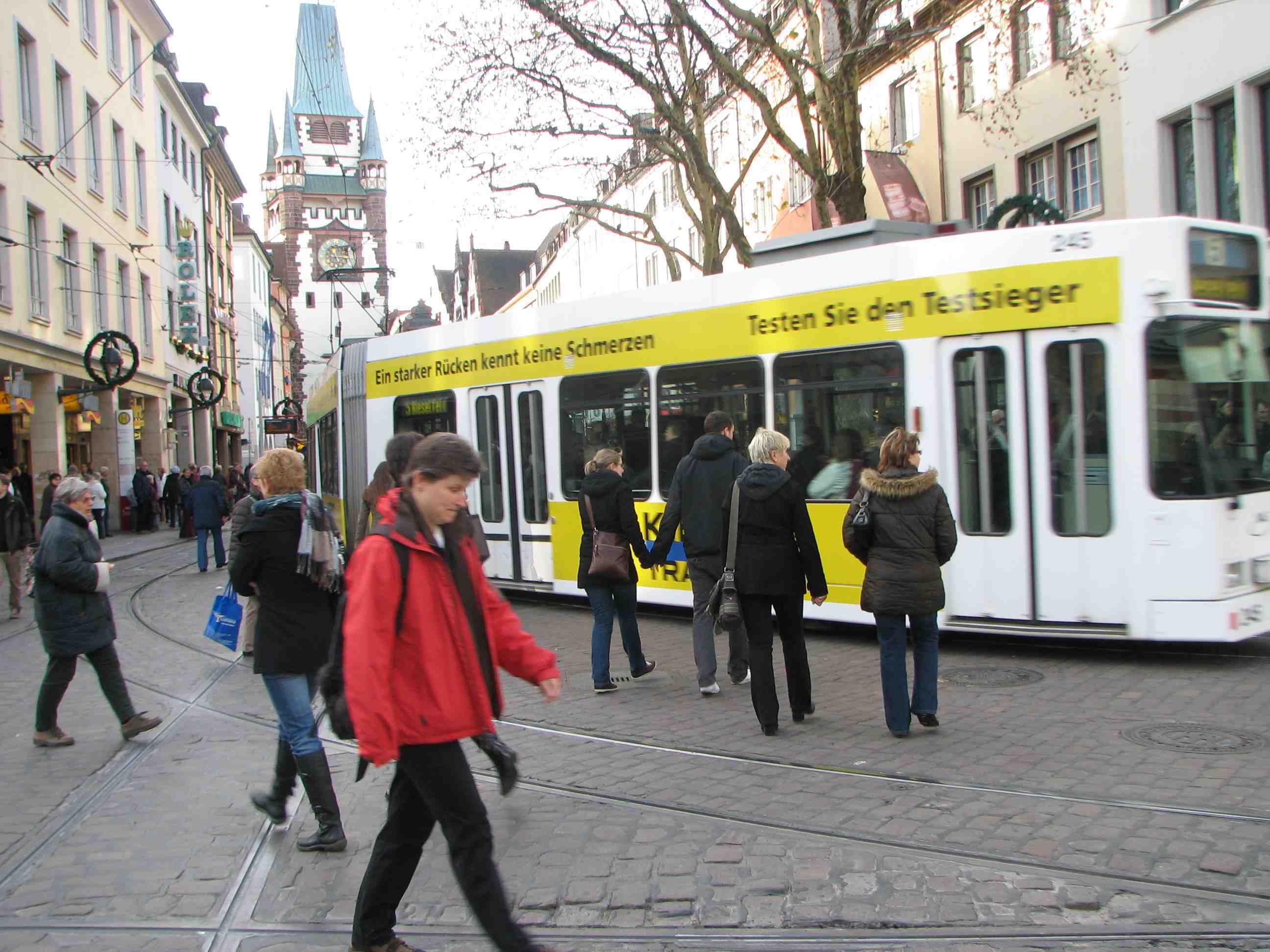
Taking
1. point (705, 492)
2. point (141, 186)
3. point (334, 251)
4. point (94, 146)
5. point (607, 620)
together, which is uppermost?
point (334, 251)

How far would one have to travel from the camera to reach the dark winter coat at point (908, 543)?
21.4 ft

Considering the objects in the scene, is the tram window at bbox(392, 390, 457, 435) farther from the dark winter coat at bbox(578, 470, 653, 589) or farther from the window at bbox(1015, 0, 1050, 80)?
the window at bbox(1015, 0, 1050, 80)

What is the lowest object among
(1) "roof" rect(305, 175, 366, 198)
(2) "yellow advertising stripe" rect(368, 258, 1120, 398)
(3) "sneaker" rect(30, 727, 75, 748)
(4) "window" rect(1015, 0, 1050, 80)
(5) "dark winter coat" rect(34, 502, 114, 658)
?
(3) "sneaker" rect(30, 727, 75, 748)

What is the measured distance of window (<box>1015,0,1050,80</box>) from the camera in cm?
2022

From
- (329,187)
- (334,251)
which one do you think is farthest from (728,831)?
(329,187)

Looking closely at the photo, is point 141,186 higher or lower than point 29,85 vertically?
higher

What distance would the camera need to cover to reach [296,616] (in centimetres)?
512

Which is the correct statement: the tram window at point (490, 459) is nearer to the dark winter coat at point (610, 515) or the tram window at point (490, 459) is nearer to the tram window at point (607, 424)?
the tram window at point (607, 424)

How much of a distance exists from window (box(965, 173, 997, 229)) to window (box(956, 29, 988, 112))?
1.38 metres

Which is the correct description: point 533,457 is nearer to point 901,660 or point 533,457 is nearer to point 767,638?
point 767,638

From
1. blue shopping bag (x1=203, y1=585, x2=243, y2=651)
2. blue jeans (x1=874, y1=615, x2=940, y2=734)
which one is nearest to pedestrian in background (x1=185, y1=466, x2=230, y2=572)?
blue shopping bag (x1=203, y1=585, x2=243, y2=651)

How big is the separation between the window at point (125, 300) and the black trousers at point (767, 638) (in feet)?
95.3

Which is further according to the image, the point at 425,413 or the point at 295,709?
the point at 425,413

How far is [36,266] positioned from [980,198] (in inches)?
753
